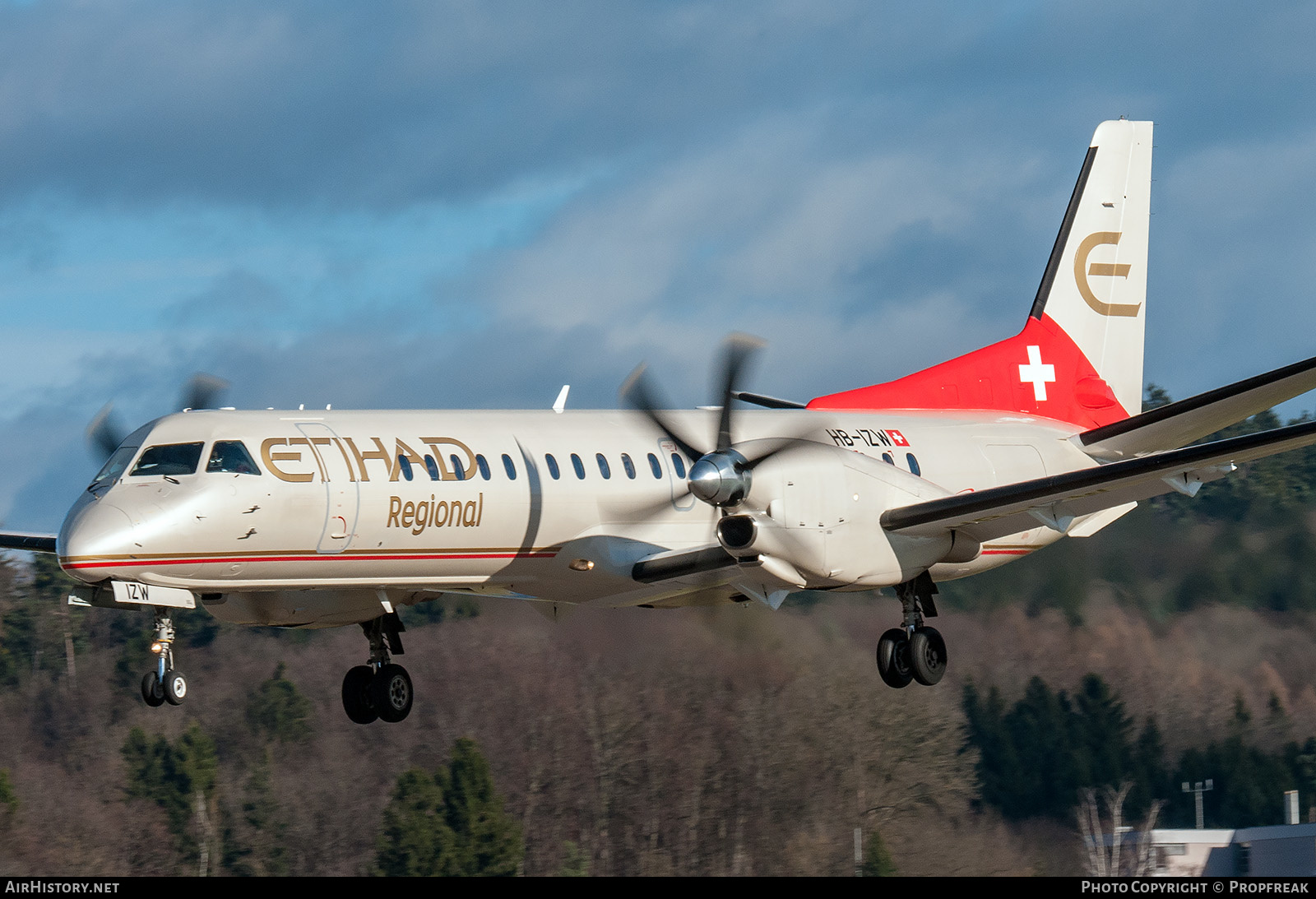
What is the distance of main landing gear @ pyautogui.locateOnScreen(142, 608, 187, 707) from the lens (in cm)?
1562

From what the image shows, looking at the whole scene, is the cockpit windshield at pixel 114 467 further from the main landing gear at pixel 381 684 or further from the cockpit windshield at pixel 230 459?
the main landing gear at pixel 381 684

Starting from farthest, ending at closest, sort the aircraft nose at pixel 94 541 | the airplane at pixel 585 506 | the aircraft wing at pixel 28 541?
the aircraft wing at pixel 28 541 → the airplane at pixel 585 506 → the aircraft nose at pixel 94 541

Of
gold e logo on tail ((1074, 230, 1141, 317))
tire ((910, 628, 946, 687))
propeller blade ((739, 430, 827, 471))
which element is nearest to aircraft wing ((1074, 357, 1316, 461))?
gold e logo on tail ((1074, 230, 1141, 317))

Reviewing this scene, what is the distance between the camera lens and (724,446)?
670 inches

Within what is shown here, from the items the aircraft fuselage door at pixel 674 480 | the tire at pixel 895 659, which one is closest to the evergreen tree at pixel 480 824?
the aircraft fuselage door at pixel 674 480

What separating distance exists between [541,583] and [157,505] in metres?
4.41

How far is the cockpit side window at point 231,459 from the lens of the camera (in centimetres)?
1600

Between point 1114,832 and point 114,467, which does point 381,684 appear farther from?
point 1114,832

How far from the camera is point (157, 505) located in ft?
51.0

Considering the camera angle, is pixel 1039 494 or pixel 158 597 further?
pixel 1039 494

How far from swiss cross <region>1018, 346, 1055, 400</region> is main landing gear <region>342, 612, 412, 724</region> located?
8957mm

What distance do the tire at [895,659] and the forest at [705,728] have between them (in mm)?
2743
